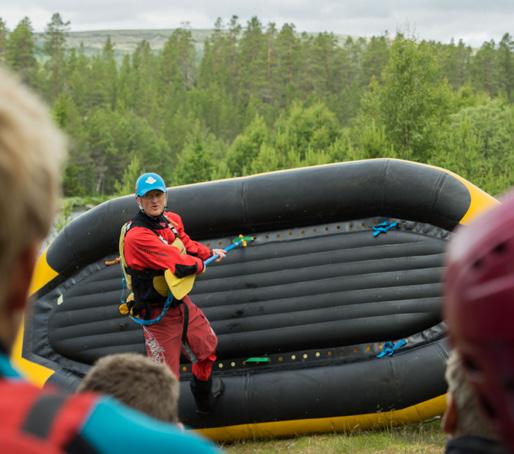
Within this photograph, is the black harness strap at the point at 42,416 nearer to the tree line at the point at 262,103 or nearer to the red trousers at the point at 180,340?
the red trousers at the point at 180,340

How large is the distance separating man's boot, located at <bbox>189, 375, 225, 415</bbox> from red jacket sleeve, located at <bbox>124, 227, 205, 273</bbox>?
85cm

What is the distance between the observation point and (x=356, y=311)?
18.0 feet

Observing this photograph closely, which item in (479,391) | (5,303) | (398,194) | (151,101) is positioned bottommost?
(151,101)

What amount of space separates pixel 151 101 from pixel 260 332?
234ft

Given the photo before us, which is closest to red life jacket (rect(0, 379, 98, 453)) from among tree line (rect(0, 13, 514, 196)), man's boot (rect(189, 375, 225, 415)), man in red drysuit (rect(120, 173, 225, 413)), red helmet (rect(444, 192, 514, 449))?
red helmet (rect(444, 192, 514, 449))

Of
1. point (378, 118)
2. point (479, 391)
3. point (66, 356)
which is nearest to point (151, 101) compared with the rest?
point (378, 118)

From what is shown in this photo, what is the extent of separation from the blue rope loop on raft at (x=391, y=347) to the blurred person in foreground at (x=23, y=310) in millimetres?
4635

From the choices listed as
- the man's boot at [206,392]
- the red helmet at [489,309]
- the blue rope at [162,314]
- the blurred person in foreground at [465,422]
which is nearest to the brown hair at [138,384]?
the blurred person in foreground at [465,422]

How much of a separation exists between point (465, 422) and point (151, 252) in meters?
3.85

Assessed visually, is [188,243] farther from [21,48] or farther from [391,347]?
[21,48]

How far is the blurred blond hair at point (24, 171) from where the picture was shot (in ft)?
2.71

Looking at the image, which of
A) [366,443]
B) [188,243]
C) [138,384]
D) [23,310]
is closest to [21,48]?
[188,243]

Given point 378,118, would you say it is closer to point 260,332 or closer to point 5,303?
point 260,332

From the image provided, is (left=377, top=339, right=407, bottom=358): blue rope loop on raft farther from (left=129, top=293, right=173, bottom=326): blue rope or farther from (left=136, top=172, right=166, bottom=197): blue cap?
(left=136, top=172, right=166, bottom=197): blue cap
